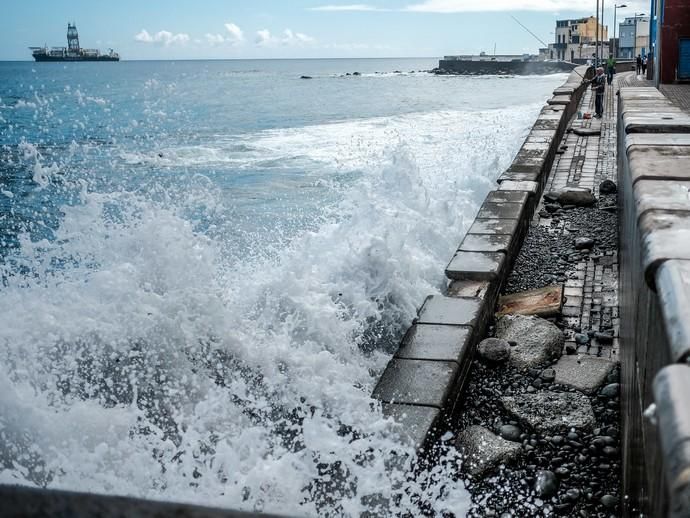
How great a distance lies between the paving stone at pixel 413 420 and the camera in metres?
3.27

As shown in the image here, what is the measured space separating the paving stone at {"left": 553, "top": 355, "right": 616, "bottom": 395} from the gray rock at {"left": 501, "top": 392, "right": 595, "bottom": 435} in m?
0.12

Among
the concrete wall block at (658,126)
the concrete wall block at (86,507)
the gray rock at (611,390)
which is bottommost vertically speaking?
the gray rock at (611,390)

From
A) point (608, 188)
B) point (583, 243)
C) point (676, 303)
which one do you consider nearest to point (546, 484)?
point (676, 303)

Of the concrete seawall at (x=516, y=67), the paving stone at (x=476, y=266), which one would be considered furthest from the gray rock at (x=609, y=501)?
the concrete seawall at (x=516, y=67)

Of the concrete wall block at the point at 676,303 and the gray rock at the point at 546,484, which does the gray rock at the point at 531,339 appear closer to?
the gray rock at the point at 546,484

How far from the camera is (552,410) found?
372 cm

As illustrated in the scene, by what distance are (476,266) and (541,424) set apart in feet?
6.25

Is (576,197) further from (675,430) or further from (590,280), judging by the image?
(675,430)

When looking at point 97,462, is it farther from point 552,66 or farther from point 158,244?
point 552,66

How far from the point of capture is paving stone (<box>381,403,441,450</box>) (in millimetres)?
3273

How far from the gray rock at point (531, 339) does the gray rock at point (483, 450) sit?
0.87m

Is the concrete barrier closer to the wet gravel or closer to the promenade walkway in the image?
the promenade walkway

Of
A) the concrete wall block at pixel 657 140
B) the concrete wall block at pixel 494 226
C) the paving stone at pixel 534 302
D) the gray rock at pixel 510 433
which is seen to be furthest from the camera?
the concrete wall block at pixel 494 226

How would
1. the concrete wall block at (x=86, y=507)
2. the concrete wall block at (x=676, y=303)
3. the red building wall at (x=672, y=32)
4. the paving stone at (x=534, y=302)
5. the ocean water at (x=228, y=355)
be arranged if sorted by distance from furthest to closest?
the red building wall at (x=672, y=32) < the paving stone at (x=534, y=302) < the ocean water at (x=228, y=355) < the concrete wall block at (x=676, y=303) < the concrete wall block at (x=86, y=507)
